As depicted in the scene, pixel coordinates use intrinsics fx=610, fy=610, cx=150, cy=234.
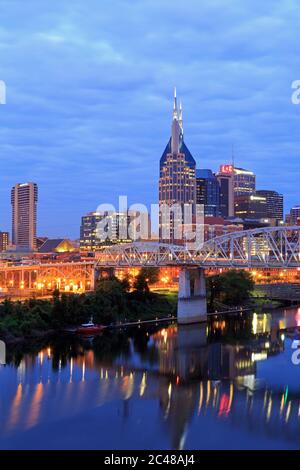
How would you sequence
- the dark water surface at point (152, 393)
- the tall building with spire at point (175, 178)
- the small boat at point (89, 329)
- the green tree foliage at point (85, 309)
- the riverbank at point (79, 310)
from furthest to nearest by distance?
the tall building with spire at point (175, 178)
the small boat at point (89, 329)
the green tree foliage at point (85, 309)
the riverbank at point (79, 310)
the dark water surface at point (152, 393)

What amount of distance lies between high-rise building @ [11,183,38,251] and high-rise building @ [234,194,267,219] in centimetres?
6200

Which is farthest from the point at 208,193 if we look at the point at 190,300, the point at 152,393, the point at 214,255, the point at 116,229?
the point at 152,393

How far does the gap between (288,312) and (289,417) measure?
110ft

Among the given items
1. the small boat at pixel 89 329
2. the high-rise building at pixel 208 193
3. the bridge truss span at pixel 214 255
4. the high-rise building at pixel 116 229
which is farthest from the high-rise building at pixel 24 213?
the small boat at pixel 89 329

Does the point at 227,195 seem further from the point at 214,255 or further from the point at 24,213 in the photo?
the point at 214,255

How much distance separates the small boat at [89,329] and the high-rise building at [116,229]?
305 ft

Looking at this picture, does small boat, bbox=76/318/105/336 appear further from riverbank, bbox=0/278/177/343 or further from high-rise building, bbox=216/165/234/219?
high-rise building, bbox=216/165/234/219

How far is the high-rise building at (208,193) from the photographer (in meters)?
178

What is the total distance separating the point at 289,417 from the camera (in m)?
23.7

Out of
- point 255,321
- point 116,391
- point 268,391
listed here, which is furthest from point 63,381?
point 255,321

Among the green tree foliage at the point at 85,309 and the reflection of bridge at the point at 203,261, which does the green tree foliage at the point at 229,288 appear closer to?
the reflection of bridge at the point at 203,261

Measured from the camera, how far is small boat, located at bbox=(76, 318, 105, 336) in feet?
137

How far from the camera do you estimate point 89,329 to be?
138 ft

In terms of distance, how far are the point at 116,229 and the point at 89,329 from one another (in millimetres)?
100274
